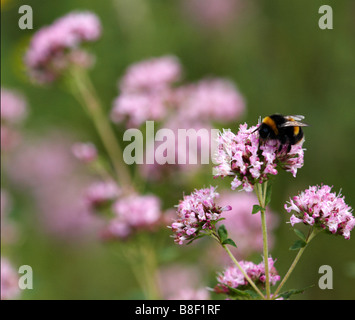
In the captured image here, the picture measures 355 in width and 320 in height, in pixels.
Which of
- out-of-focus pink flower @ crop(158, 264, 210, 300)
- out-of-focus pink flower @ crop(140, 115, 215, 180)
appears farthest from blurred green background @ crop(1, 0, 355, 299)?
out-of-focus pink flower @ crop(158, 264, 210, 300)

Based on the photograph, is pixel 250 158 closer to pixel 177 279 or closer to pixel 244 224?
pixel 244 224

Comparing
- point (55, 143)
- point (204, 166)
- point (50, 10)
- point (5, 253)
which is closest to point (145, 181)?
point (204, 166)

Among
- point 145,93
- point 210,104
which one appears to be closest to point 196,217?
point 145,93

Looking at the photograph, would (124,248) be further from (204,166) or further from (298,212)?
(298,212)

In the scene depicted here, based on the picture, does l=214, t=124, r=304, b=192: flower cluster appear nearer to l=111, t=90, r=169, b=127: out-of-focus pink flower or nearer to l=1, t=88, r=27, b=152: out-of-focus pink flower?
l=111, t=90, r=169, b=127: out-of-focus pink flower
